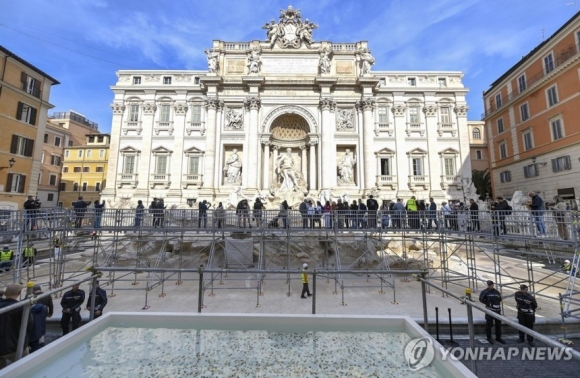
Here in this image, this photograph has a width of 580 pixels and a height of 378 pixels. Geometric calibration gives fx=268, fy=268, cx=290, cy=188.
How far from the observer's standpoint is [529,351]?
21.9 ft

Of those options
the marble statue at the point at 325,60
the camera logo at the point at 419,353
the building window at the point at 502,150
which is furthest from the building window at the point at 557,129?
the camera logo at the point at 419,353

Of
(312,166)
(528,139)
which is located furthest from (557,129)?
(312,166)

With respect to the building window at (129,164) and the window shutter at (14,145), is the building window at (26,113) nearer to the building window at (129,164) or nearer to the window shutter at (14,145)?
the window shutter at (14,145)

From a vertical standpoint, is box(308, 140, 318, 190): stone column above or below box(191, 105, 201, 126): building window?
below

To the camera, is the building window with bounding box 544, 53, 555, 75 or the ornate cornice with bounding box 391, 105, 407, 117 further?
the ornate cornice with bounding box 391, 105, 407, 117

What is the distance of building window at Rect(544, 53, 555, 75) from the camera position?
22484 mm

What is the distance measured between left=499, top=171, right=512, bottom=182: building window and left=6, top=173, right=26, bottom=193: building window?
4490cm

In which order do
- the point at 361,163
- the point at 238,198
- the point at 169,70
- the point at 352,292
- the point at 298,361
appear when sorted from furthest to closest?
the point at 169,70 < the point at 361,163 < the point at 238,198 < the point at 352,292 < the point at 298,361

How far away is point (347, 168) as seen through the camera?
25.9 m

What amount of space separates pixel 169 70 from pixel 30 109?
40.0 feet

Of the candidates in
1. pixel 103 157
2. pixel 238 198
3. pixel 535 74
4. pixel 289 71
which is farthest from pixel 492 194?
pixel 103 157

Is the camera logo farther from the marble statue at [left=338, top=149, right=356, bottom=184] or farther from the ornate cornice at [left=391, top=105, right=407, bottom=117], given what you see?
the ornate cornice at [left=391, top=105, right=407, bottom=117]

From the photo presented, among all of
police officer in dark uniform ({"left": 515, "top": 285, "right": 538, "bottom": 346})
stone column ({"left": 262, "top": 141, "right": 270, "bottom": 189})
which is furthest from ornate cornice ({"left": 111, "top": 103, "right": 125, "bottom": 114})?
police officer in dark uniform ({"left": 515, "top": 285, "right": 538, "bottom": 346})

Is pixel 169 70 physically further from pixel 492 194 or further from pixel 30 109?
pixel 492 194
